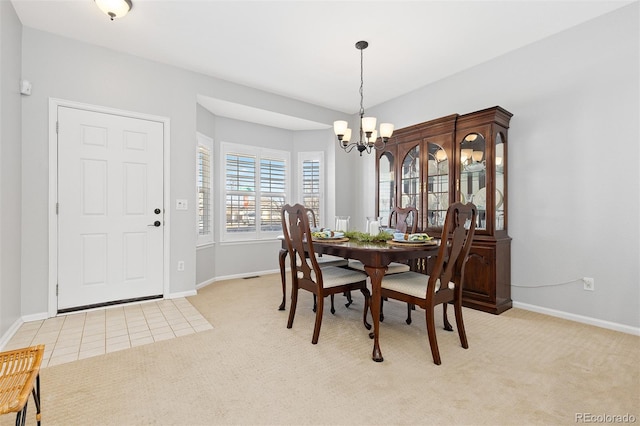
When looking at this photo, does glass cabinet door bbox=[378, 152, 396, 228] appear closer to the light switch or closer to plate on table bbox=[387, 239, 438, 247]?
plate on table bbox=[387, 239, 438, 247]

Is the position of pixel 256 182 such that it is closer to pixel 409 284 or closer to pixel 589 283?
pixel 409 284

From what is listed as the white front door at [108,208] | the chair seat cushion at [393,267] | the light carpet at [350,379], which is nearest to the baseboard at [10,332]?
the white front door at [108,208]

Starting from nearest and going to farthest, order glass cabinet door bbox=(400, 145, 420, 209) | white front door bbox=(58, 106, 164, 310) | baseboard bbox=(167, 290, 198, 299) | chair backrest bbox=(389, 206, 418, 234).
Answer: white front door bbox=(58, 106, 164, 310) → chair backrest bbox=(389, 206, 418, 234) → baseboard bbox=(167, 290, 198, 299) → glass cabinet door bbox=(400, 145, 420, 209)

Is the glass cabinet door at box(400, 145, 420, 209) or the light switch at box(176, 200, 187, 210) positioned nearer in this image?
the light switch at box(176, 200, 187, 210)

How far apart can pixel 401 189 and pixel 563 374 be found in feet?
8.61

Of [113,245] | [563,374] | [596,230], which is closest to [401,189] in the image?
[596,230]

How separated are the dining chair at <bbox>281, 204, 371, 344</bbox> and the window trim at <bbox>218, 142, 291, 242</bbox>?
7.40ft

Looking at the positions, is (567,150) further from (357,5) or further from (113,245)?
(113,245)

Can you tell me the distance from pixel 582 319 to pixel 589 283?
0.35m

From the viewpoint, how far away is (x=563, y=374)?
6.16 ft

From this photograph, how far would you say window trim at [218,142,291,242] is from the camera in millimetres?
4582

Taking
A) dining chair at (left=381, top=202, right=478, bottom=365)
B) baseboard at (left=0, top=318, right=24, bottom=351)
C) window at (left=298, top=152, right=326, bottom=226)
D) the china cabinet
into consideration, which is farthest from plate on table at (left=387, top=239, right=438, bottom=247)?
baseboard at (left=0, top=318, right=24, bottom=351)

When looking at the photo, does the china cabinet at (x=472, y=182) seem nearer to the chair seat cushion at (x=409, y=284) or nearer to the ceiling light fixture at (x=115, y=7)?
the chair seat cushion at (x=409, y=284)

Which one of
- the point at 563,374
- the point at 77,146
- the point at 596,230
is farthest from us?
the point at 77,146
